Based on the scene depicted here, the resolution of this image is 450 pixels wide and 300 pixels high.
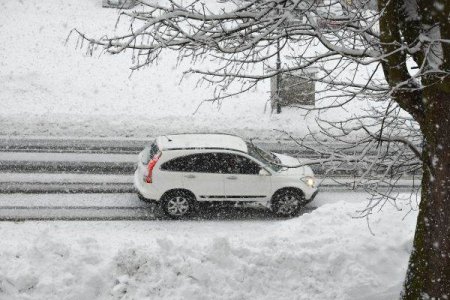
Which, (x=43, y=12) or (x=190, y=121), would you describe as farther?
(x=43, y=12)

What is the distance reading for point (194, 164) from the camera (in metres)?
12.6

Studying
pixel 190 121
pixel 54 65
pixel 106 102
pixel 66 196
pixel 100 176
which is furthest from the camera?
pixel 54 65

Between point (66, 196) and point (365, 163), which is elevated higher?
point (365, 163)

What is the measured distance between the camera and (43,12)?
31.3 metres

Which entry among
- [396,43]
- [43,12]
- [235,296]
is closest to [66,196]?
[235,296]

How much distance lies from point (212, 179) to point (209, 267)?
440cm

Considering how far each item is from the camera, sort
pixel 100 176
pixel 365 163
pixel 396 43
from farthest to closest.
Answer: pixel 100 176, pixel 365 163, pixel 396 43

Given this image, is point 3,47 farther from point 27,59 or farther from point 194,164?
point 194,164

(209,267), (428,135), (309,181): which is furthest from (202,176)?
(428,135)

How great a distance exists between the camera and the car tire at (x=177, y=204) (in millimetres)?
12570

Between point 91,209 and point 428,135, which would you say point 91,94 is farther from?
point 428,135

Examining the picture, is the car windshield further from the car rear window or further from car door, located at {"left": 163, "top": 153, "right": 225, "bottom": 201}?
the car rear window

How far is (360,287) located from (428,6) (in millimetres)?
4519

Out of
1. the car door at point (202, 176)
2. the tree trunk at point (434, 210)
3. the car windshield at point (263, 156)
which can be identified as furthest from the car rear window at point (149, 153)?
the tree trunk at point (434, 210)
